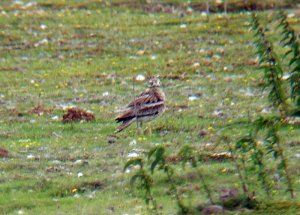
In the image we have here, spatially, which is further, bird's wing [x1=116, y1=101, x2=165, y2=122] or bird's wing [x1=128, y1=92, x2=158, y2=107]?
bird's wing [x1=128, y1=92, x2=158, y2=107]

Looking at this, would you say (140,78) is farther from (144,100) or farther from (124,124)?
(124,124)

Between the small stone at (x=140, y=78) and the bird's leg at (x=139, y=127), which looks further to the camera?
the small stone at (x=140, y=78)

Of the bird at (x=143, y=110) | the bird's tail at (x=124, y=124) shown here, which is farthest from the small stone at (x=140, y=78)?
the bird's tail at (x=124, y=124)

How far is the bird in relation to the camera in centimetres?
1623

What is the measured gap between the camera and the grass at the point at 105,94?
Answer: 13.0 metres

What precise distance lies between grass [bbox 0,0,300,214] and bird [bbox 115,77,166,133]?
0.25 metres

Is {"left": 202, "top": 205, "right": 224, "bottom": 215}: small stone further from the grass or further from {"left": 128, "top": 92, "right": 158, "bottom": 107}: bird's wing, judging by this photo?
{"left": 128, "top": 92, "right": 158, "bottom": 107}: bird's wing

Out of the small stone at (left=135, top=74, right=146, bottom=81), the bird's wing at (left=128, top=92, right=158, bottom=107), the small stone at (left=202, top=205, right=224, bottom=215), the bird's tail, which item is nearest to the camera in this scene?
the small stone at (left=202, top=205, right=224, bottom=215)

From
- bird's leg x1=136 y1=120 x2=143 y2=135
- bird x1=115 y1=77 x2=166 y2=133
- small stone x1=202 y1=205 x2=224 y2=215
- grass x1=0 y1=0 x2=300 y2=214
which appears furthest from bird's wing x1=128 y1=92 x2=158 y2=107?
small stone x1=202 y1=205 x2=224 y2=215

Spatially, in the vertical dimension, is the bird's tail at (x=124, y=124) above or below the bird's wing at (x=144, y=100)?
below

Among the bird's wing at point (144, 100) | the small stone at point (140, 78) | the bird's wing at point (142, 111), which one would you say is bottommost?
the bird's wing at point (142, 111)

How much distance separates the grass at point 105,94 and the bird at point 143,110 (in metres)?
0.25

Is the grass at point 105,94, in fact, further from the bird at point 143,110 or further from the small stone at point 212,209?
the small stone at point 212,209

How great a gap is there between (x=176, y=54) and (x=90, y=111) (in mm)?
5239
